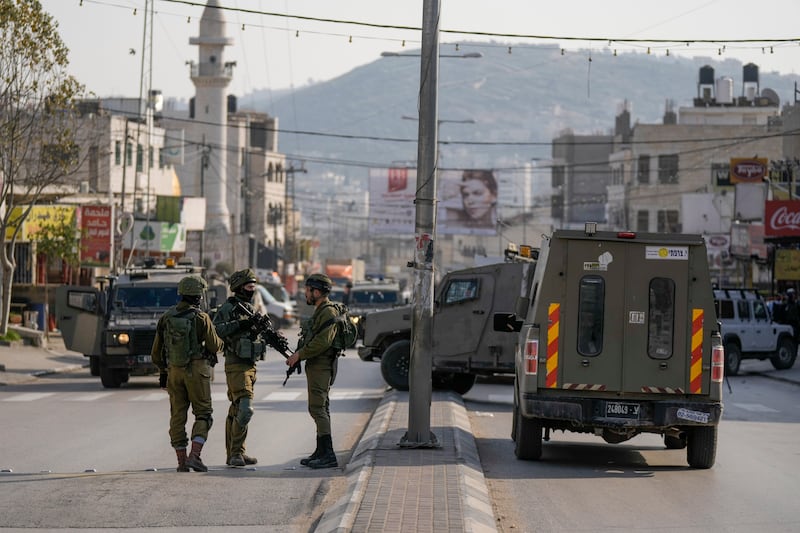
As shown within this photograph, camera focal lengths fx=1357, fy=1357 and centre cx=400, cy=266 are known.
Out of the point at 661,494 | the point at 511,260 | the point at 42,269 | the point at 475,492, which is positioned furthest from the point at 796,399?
the point at 42,269

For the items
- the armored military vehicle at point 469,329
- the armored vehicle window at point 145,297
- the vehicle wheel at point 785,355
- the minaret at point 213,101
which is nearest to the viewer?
the armored military vehicle at point 469,329

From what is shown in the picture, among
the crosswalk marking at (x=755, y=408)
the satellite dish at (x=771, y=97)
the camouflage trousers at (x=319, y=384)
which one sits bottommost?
the crosswalk marking at (x=755, y=408)

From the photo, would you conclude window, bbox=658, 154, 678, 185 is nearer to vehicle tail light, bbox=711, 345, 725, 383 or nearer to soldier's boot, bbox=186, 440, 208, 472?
vehicle tail light, bbox=711, 345, 725, 383

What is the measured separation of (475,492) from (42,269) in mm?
39780

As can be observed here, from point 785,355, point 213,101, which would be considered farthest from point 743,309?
point 213,101

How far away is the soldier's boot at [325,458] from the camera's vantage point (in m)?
13.5

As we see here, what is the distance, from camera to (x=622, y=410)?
46.9 ft

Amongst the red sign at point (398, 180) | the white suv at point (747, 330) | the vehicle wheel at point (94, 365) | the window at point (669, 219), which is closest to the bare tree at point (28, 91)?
the vehicle wheel at point (94, 365)

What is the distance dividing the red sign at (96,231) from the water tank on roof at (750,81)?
7156cm

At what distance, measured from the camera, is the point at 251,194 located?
109 meters

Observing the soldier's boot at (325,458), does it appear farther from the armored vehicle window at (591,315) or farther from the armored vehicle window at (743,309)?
the armored vehicle window at (743,309)

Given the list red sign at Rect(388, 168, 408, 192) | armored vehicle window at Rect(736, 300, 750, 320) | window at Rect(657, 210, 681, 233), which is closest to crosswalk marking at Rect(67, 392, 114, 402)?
armored vehicle window at Rect(736, 300, 750, 320)

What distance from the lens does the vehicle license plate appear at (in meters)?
14.3

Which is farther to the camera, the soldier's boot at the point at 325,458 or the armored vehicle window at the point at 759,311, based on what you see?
the armored vehicle window at the point at 759,311
